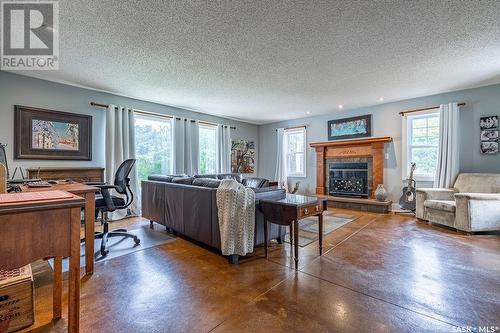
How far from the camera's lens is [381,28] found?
2.29 m

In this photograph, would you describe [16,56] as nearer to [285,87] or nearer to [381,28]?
[285,87]

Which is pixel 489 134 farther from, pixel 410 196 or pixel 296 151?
pixel 296 151

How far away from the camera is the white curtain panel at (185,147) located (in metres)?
5.35

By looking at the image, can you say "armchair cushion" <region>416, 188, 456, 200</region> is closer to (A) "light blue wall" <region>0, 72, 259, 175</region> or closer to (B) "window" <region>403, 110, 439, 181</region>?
(B) "window" <region>403, 110, 439, 181</region>

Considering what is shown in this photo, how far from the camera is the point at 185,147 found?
18.0 ft

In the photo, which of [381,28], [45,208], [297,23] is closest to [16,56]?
[45,208]

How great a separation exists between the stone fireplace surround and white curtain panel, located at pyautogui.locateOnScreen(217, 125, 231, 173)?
7.70 ft

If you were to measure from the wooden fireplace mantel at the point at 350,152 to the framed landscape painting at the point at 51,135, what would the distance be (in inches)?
204

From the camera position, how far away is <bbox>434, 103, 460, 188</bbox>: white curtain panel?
421cm

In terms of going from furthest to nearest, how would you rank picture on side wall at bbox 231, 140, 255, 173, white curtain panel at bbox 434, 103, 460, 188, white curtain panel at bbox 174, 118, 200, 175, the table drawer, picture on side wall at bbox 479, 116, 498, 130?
picture on side wall at bbox 231, 140, 255, 173, white curtain panel at bbox 174, 118, 200, 175, white curtain panel at bbox 434, 103, 460, 188, picture on side wall at bbox 479, 116, 498, 130, the table drawer

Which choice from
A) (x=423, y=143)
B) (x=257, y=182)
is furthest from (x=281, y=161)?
(x=423, y=143)

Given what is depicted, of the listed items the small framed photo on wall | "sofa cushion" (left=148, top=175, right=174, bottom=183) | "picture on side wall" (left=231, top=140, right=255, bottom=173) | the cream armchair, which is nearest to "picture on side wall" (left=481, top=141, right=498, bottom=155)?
the small framed photo on wall

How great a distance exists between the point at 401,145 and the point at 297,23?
13.4 feet

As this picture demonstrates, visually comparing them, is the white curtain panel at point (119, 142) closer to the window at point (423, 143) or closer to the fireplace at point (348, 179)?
the fireplace at point (348, 179)
